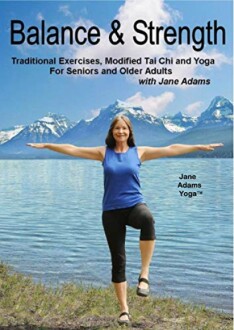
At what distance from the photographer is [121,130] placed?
7.64 m

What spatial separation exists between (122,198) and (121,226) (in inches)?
15.4

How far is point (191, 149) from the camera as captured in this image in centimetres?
826

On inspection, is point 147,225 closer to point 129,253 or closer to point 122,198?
point 122,198

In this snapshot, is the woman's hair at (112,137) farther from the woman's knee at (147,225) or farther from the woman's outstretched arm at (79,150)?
the woman's knee at (147,225)

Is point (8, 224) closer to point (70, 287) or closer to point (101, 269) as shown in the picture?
point (101, 269)

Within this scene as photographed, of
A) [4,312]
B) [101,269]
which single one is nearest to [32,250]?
[101,269]

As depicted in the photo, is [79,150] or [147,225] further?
[79,150]

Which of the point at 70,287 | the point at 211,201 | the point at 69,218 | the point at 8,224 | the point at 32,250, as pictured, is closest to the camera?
the point at 70,287

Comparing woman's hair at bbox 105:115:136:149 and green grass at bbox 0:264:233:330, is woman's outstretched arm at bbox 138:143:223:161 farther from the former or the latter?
green grass at bbox 0:264:233:330

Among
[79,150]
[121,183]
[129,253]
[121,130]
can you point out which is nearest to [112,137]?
[121,130]

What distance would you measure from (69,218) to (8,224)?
557cm

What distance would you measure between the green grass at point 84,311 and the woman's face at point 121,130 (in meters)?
2.40

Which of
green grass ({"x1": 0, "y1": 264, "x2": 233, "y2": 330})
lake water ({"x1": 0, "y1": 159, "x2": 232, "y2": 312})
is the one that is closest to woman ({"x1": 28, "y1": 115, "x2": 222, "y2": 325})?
green grass ({"x1": 0, "y1": 264, "x2": 233, "y2": 330})

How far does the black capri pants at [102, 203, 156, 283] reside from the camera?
747cm
